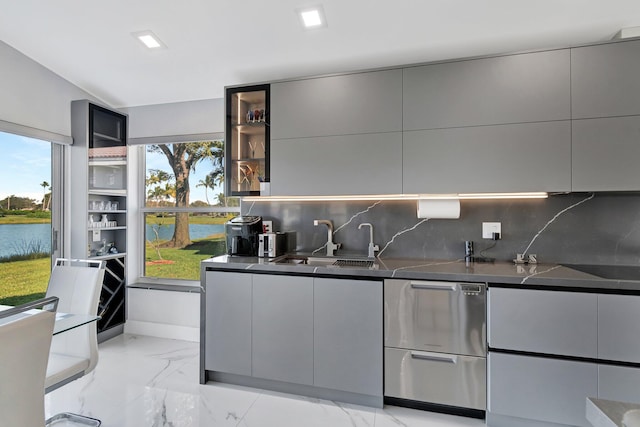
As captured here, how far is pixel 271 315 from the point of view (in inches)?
92.5

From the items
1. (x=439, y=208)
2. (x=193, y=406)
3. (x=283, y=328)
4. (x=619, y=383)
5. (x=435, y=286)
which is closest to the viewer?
(x=619, y=383)

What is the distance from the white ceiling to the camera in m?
2.10

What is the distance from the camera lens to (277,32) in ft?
7.80

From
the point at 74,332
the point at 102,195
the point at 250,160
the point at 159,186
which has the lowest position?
the point at 74,332

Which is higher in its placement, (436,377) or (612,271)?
(612,271)

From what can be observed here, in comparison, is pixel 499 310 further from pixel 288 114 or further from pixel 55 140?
pixel 55 140

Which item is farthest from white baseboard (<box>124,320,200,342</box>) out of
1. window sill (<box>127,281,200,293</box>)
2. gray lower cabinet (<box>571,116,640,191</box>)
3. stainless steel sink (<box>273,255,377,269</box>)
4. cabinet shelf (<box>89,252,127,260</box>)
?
gray lower cabinet (<box>571,116,640,191</box>)

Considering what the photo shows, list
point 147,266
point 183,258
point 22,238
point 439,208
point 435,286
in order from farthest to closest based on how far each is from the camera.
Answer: point 147,266 → point 183,258 → point 22,238 → point 439,208 → point 435,286

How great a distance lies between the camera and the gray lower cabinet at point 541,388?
1.83m

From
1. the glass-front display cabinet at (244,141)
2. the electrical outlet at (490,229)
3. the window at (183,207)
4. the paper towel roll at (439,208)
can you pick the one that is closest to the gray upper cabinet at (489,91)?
the paper towel roll at (439,208)

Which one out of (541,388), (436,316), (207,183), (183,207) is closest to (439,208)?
(436,316)

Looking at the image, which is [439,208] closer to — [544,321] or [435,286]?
[435,286]

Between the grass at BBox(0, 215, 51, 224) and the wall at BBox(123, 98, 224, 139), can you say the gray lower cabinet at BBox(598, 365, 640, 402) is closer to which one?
the wall at BBox(123, 98, 224, 139)

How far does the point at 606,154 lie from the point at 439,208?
1058 millimetres
